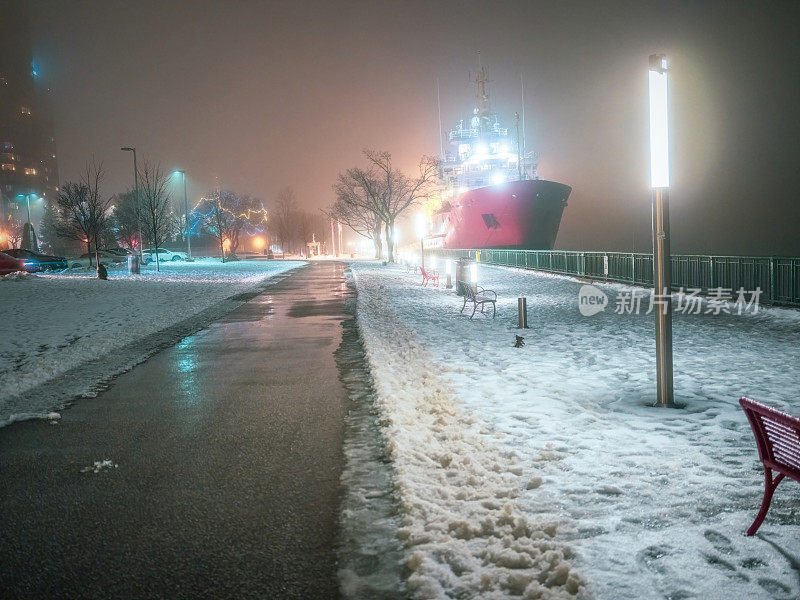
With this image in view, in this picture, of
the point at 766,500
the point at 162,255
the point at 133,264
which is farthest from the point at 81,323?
the point at 162,255

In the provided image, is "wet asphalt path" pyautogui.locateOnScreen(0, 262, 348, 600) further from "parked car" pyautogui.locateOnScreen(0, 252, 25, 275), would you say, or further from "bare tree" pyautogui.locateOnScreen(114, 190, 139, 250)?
"bare tree" pyautogui.locateOnScreen(114, 190, 139, 250)

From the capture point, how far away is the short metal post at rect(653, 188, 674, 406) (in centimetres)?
678

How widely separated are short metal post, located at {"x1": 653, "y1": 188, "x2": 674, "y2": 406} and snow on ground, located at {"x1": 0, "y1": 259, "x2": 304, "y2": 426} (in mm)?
7072

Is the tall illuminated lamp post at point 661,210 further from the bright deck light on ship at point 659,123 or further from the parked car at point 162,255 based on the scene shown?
the parked car at point 162,255

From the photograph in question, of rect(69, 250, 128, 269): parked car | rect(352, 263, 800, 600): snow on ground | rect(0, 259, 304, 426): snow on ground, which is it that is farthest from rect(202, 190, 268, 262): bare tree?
rect(352, 263, 800, 600): snow on ground

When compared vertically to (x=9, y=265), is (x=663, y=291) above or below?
below

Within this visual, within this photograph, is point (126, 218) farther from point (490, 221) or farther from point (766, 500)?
point (766, 500)

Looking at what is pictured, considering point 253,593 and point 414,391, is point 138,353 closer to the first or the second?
point 414,391

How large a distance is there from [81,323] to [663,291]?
13.8 meters

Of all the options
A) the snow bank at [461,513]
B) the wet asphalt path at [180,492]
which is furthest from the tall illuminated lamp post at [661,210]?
the wet asphalt path at [180,492]

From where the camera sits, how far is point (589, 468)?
4.89 meters

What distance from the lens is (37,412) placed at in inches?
279

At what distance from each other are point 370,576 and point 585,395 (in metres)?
4.73

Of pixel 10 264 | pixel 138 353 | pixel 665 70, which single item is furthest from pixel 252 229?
pixel 665 70
